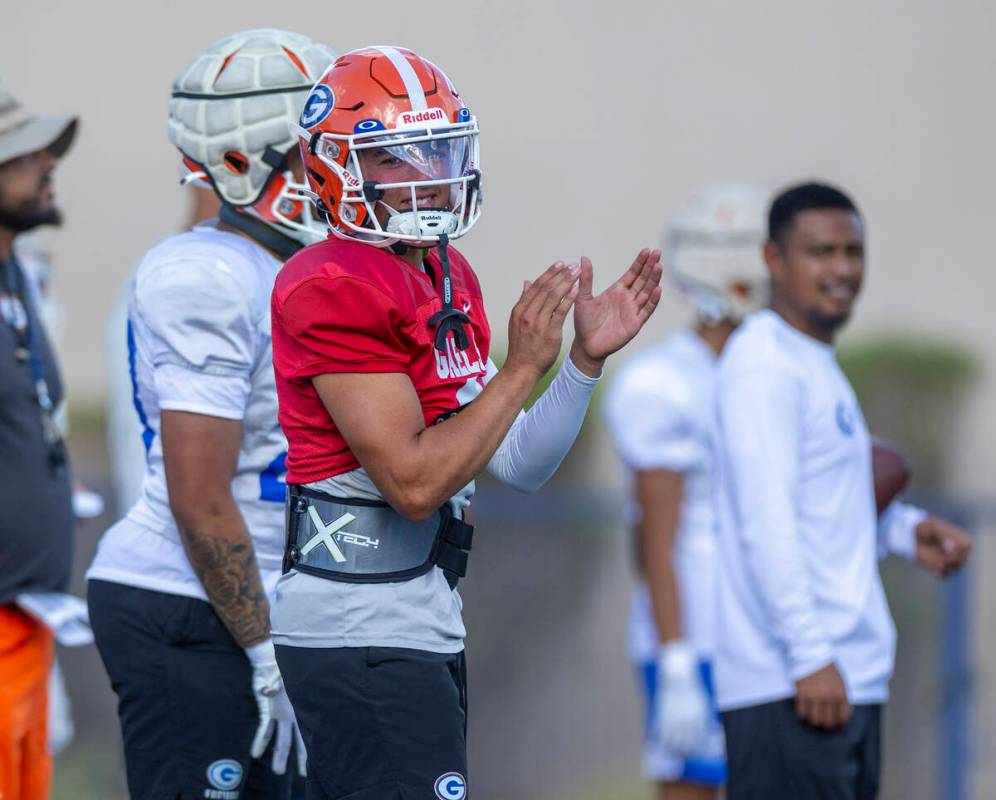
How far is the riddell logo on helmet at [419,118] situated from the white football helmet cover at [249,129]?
0.59m

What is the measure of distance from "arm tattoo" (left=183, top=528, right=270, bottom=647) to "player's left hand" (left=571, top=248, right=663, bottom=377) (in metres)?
0.89

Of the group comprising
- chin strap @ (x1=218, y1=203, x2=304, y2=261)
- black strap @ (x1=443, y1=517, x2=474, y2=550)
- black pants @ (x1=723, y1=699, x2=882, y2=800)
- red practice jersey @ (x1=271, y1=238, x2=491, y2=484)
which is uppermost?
chin strap @ (x1=218, y1=203, x2=304, y2=261)

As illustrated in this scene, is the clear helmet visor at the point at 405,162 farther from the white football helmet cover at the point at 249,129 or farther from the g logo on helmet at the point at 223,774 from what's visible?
the g logo on helmet at the point at 223,774

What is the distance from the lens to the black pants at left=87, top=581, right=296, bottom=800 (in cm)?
351

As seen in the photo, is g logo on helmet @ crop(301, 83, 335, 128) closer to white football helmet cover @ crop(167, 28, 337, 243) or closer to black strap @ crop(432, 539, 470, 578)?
white football helmet cover @ crop(167, 28, 337, 243)

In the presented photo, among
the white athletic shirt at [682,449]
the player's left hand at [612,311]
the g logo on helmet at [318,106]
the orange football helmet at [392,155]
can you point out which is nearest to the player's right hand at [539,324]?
the player's left hand at [612,311]

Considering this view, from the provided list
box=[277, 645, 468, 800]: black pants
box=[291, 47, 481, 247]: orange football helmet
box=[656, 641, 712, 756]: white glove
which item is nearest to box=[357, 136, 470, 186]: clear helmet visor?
box=[291, 47, 481, 247]: orange football helmet

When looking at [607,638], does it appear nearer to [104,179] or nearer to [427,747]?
[104,179]

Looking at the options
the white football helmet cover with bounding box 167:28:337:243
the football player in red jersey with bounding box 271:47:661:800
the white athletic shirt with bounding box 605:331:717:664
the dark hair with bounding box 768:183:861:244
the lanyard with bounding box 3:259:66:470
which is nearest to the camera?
the football player in red jersey with bounding box 271:47:661:800

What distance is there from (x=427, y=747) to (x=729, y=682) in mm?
1581

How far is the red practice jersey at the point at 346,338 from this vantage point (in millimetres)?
2885

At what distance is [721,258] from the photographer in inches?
228

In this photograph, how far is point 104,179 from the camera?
9.23 metres

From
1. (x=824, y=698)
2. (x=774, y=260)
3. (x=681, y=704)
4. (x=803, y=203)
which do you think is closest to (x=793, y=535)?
(x=824, y=698)
